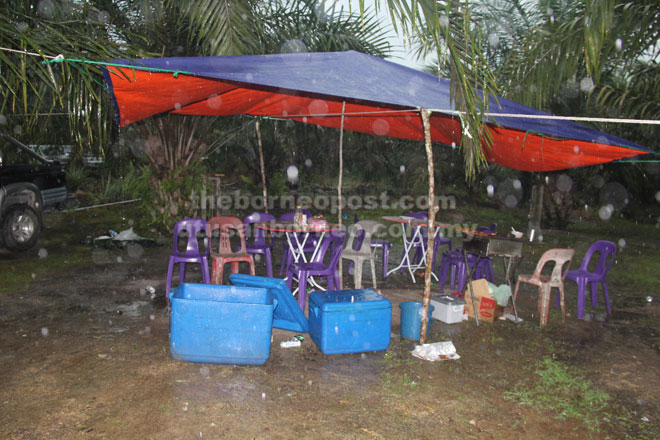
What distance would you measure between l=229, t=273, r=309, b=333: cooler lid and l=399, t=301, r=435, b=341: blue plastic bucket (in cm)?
93

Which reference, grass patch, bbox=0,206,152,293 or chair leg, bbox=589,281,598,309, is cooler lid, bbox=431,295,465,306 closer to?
chair leg, bbox=589,281,598,309

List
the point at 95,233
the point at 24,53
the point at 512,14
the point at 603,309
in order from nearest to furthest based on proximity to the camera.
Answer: the point at 24,53
the point at 603,309
the point at 95,233
the point at 512,14

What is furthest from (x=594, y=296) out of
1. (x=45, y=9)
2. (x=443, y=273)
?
(x=45, y=9)

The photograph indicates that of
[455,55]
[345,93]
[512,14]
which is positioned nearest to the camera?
[455,55]

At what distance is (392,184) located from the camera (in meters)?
18.8

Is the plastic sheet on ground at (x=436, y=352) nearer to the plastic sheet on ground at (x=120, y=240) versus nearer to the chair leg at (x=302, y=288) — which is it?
the chair leg at (x=302, y=288)

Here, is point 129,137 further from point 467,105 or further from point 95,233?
point 467,105

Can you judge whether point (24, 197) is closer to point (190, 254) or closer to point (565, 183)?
point (190, 254)

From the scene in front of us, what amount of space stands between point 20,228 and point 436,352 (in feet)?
22.3

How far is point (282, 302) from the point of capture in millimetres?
4418

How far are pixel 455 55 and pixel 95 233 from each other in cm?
842

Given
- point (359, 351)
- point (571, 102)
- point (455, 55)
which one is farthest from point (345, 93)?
point (571, 102)

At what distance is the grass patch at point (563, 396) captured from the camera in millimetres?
3312

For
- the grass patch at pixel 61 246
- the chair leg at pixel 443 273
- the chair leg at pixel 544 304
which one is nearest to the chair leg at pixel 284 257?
the chair leg at pixel 443 273
